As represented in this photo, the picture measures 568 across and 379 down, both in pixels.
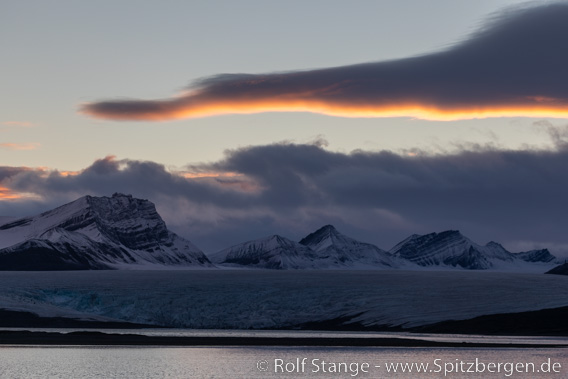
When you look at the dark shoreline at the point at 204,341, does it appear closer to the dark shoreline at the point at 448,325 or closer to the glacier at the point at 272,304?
the dark shoreline at the point at 448,325

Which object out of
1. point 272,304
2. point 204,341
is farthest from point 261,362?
point 272,304

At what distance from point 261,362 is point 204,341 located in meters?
17.3

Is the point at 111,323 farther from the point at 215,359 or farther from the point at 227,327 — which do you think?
the point at 215,359

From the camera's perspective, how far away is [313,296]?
11394 centimetres

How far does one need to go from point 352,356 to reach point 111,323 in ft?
136

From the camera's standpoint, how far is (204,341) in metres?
84.1

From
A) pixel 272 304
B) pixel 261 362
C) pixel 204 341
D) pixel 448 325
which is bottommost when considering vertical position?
pixel 261 362

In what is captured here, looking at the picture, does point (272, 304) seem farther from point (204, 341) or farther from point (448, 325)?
point (204, 341)

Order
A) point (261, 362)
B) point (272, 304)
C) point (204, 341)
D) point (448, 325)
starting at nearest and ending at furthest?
point (261, 362)
point (204, 341)
point (448, 325)
point (272, 304)

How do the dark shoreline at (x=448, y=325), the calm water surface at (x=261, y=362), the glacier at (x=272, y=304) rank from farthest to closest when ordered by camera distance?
the glacier at (x=272, y=304), the dark shoreline at (x=448, y=325), the calm water surface at (x=261, y=362)

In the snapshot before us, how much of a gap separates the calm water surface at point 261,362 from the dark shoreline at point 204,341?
10.8 ft

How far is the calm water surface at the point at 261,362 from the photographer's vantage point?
60750 millimetres

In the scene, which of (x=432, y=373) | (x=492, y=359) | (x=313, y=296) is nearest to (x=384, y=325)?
(x=313, y=296)

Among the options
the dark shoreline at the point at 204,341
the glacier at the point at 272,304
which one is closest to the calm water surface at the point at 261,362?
the dark shoreline at the point at 204,341
